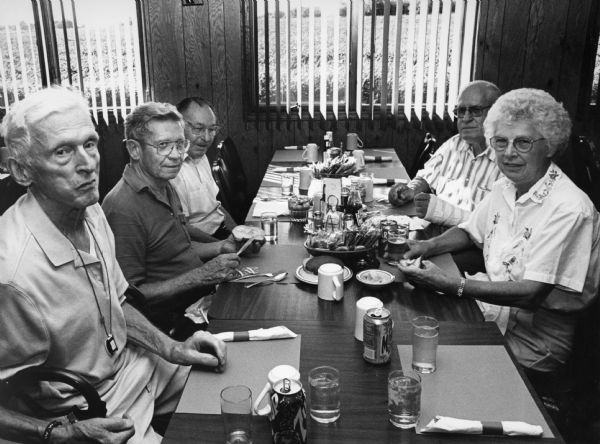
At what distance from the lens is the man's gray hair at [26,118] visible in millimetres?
1444

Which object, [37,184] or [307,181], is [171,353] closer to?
[37,184]

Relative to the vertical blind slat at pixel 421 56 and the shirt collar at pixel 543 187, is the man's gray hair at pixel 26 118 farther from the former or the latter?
the vertical blind slat at pixel 421 56

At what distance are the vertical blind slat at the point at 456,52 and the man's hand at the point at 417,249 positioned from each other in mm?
2658

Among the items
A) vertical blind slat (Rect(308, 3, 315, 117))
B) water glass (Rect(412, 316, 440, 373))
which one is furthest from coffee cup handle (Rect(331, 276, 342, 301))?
vertical blind slat (Rect(308, 3, 315, 117))

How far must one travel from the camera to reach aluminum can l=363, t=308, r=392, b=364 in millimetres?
1413

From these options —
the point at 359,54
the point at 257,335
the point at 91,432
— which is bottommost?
the point at 91,432

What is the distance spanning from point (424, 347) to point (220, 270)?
0.84 meters

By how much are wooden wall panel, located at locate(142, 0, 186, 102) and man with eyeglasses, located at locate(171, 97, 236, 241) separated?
70.2 inches

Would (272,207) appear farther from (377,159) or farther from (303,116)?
(303,116)

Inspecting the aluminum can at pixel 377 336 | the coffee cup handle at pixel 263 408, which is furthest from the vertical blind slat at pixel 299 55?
the coffee cup handle at pixel 263 408

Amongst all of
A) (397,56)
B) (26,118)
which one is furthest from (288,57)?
(26,118)

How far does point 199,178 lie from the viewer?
3002mm

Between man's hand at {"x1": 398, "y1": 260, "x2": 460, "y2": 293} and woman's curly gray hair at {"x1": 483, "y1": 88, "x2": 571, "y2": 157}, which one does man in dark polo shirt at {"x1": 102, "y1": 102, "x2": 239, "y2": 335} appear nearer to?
man's hand at {"x1": 398, "y1": 260, "x2": 460, "y2": 293}

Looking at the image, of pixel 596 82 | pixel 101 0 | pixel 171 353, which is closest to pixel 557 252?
pixel 171 353
